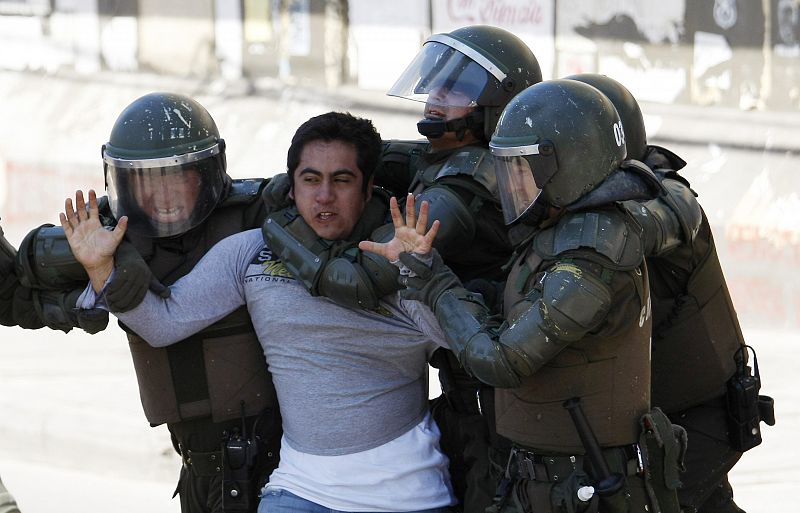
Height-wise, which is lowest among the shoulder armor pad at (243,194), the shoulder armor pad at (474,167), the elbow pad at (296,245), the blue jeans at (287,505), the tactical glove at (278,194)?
the blue jeans at (287,505)

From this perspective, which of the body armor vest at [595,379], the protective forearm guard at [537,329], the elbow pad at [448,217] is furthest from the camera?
the elbow pad at [448,217]

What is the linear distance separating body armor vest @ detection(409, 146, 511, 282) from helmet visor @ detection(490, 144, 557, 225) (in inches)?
10.2

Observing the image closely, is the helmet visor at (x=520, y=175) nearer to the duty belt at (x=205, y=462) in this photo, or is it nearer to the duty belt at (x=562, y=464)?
the duty belt at (x=562, y=464)

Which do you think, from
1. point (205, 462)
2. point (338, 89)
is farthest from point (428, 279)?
point (338, 89)

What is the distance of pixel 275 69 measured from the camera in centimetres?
1180

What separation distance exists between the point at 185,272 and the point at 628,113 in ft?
4.83

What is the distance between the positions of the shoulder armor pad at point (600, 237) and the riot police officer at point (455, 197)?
0.40 m

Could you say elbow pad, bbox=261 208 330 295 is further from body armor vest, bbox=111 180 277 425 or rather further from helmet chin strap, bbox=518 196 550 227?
helmet chin strap, bbox=518 196 550 227

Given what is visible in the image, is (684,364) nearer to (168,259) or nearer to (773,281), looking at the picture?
(168,259)

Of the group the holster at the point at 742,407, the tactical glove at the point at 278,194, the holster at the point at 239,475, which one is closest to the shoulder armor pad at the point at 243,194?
the tactical glove at the point at 278,194

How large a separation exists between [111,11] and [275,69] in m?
1.80

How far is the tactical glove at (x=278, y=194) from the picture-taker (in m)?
3.56

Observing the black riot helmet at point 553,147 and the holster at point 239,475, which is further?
the holster at point 239,475

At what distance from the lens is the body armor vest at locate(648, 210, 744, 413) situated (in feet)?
12.2
